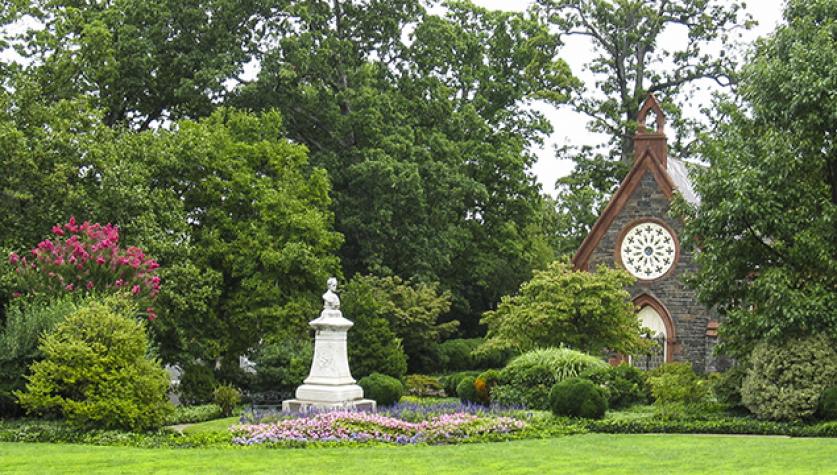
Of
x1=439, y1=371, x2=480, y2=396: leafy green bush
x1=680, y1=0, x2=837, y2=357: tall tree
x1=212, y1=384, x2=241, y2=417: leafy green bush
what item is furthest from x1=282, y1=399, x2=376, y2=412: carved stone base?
x1=680, y1=0, x2=837, y2=357: tall tree

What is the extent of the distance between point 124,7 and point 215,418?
16.8m

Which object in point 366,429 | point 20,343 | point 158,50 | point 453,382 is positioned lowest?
point 366,429

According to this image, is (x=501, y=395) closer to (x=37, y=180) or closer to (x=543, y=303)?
(x=543, y=303)

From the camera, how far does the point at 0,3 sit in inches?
Result: 1079

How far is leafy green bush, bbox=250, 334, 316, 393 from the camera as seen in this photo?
2541cm

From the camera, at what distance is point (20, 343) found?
18766 millimetres

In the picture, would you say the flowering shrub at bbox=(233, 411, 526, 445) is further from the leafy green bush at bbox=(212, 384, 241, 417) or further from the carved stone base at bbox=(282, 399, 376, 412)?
the leafy green bush at bbox=(212, 384, 241, 417)

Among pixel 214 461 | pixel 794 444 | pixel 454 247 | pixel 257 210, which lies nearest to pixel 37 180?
pixel 257 210

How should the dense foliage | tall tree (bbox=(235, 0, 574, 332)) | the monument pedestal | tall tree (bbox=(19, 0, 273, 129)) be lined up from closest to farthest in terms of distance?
1. the monument pedestal
2. the dense foliage
3. tall tree (bbox=(19, 0, 273, 129))
4. tall tree (bbox=(235, 0, 574, 332))

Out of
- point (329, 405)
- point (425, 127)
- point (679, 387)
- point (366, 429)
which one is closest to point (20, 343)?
point (329, 405)

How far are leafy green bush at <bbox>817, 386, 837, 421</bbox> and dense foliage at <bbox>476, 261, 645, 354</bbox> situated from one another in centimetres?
829

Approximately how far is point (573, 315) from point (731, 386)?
6775mm

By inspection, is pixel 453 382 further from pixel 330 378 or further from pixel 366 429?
pixel 366 429

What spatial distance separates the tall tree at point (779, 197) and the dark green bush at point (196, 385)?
42.9ft
